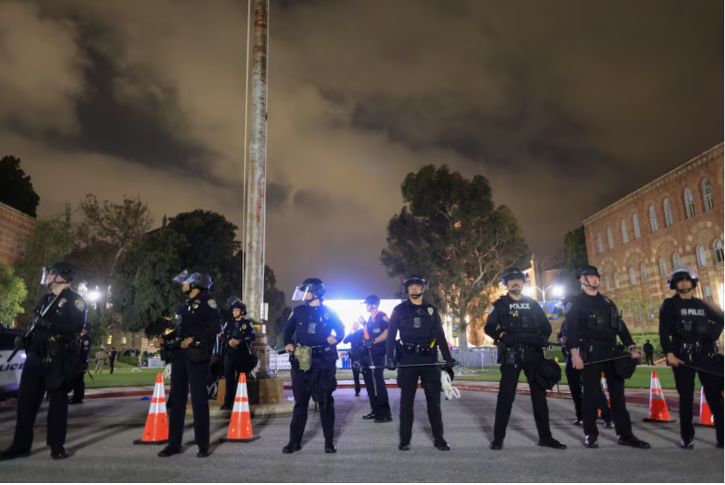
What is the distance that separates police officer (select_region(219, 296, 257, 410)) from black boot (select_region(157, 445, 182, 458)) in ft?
11.6

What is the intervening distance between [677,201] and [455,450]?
37.4m

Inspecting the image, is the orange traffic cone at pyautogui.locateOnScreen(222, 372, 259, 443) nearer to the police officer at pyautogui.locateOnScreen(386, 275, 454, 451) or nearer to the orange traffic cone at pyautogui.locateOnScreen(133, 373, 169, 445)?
the orange traffic cone at pyautogui.locateOnScreen(133, 373, 169, 445)

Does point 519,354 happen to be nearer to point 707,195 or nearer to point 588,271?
point 588,271

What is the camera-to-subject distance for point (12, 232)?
4231 cm

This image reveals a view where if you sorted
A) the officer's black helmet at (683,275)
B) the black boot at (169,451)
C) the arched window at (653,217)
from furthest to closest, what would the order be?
the arched window at (653,217)
the officer's black helmet at (683,275)
the black boot at (169,451)

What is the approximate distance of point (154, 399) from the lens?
6.50 m

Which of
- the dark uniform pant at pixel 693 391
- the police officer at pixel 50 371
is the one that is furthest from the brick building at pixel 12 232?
the dark uniform pant at pixel 693 391

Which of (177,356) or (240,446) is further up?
(177,356)

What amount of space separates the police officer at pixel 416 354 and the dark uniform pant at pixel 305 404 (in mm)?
830

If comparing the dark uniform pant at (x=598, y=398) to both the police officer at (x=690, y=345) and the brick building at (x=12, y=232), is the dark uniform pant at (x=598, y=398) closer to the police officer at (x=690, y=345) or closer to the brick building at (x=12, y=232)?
the police officer at (x=690, y=345)

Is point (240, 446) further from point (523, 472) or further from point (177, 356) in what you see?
point (523, 472)

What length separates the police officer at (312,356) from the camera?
5.84m

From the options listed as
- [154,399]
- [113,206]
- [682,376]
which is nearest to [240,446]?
[154,399]

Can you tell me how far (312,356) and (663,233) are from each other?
39070 millimetres
